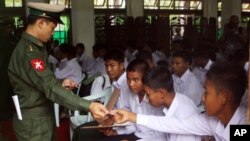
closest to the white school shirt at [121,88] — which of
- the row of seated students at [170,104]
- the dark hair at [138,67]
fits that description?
the row of seated students at [170,104]

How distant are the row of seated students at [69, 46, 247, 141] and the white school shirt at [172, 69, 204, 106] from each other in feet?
2.12

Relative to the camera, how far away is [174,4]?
33.3 feet

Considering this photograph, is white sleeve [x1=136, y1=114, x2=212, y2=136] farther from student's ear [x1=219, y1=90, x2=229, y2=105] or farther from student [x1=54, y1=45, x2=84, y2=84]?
student [x1=54, y1=45, x2=84, y2=84]

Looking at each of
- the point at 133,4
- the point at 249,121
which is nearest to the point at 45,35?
the point at 249,121

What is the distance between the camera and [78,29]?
8586mm

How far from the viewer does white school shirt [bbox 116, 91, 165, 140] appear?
2709mm

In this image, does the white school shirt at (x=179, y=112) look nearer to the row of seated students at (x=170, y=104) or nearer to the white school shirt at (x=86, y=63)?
the row of seated students at (x=170, y=104)

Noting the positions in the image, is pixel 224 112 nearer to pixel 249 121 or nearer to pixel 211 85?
pixel 211 85

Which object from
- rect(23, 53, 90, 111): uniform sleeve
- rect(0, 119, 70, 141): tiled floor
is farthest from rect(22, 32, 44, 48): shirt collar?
rect(0, 119, 70, 141): tiled floor

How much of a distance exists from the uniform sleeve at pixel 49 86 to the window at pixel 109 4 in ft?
22.8

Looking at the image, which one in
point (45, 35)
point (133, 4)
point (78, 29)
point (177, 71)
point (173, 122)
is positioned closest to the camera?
point (173, 122)

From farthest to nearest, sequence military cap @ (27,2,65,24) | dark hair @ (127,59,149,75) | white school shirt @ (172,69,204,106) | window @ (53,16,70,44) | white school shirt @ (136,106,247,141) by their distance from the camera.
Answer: window @ (53,16,70,44) → white school shirt @ (172,69,204,106) → dark hair @ (127,59,149,75) → military cap @ (27,2,65,24) → white school shirt @ (136,106,247,141)

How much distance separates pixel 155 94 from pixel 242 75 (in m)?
0.56

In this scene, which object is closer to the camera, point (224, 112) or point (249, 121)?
point (249, 121)
